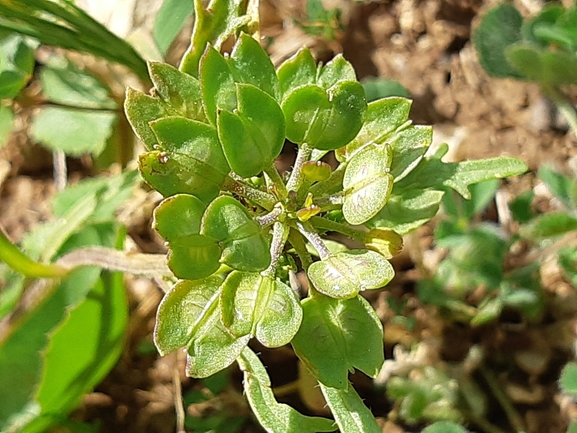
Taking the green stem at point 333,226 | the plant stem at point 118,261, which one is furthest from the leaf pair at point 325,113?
the plant stem at point 118,261

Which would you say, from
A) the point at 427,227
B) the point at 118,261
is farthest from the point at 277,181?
the point at 427,227

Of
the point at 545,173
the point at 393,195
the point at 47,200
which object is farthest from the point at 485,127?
the point at 47,200

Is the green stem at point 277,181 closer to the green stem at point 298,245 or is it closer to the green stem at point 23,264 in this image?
the green stem at point 298,245

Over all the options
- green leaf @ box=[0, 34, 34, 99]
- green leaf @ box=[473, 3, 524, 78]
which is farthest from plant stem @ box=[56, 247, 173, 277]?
green leaf @ box=[473, 3, 524, 78]

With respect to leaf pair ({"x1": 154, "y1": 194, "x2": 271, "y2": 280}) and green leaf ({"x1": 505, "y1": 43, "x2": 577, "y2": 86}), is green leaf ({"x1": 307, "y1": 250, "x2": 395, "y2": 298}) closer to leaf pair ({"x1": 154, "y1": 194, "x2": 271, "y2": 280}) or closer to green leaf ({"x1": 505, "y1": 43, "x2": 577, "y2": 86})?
leaf pair ({"x1": 154, "y1": 194, "x2": 271, "y2": 280})

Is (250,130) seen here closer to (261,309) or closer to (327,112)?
(327,112)

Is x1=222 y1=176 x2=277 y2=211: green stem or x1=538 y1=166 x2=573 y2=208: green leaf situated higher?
x1=222 y1=176 x2=277 y2=211: green stem

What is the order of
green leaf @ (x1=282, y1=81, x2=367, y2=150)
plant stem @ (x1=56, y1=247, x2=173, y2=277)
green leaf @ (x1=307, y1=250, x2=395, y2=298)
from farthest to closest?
plant stem @ (x1=56, y1=247, x2=173, y2=277) → green leaf @ (x1=282, y1=81, x2=367, y2=150) → green leaf @ (x1=307, y1=250, x2=395, y2=298)
